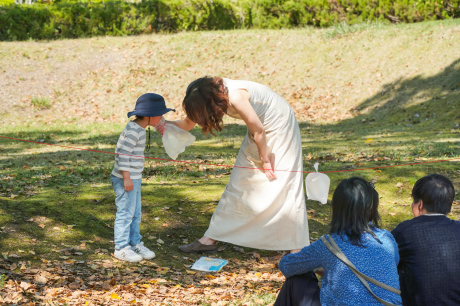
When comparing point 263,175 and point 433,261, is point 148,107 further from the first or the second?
point 433,261

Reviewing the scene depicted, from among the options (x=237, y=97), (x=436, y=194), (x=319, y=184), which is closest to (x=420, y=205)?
(x=436, y=194)

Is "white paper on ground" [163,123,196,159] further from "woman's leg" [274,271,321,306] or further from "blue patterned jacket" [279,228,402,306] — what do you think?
"blue patterned jacket" [279,228,402,306]

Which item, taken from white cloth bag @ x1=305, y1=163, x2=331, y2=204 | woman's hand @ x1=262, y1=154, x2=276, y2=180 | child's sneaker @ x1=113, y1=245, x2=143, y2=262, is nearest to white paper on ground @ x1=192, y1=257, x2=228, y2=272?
child's sneaker @ x1=113, y1=245, x2=143, y2=262

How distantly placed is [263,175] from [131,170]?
1176mm

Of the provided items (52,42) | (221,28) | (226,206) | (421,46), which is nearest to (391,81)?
(421,46)

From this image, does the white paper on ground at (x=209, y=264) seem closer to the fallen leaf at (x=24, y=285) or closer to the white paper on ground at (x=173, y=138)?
the white paper on ground at (x=173, y=138)

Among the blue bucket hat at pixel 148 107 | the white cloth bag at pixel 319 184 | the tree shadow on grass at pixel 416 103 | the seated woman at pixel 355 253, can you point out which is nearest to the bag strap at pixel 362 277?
the seated woman at pixel 355 253

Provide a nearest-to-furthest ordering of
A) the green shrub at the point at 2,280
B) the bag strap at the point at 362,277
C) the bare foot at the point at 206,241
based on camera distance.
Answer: the bag strap at the point at 362,277 → the green shrub at the point at 2,280 → the bare foot at the point at 206,241

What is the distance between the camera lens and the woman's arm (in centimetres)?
397

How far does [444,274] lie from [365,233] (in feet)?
1.86

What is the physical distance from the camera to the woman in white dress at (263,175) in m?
4.04

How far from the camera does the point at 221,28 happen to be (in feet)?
66.6

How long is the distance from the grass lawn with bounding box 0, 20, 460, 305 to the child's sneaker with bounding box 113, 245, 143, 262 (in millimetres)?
95

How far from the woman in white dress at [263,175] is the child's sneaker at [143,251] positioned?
0.70 m
